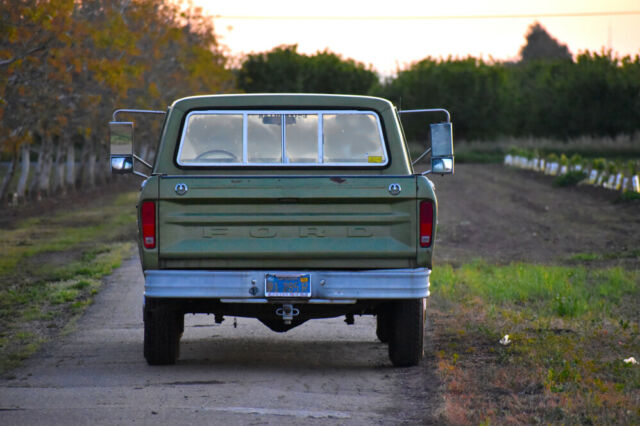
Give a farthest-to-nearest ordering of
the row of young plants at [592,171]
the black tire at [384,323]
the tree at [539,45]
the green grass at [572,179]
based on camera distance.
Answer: the tree at [539,45] → the green grass at [572,179] → the row of young plants at [592,171] → the black tire at [384,323]

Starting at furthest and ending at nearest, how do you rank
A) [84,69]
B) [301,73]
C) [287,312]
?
[301,73]
[84,69]
[287,312]

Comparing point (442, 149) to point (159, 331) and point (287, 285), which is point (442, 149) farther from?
point (159, 331)

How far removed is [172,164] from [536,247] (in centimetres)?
1413

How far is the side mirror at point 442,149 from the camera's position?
888 cm

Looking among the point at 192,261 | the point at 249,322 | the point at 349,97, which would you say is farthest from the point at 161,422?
the point at 249,322

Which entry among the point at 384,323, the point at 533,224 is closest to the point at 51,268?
Result: the point at 384,323

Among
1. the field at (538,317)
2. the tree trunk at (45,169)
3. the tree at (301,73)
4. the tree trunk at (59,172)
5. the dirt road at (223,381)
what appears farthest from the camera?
the tree at (301,73)

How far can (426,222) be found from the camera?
852 cm

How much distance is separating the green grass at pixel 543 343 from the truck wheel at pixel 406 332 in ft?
0.91

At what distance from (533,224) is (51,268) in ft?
44.7

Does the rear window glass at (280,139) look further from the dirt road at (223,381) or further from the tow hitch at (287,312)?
the dirt road at (223,381)

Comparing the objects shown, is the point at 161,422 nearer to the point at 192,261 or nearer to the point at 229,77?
the point at 192,261

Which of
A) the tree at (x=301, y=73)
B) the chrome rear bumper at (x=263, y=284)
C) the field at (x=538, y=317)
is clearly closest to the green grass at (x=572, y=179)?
the field at (x=538, y=317)

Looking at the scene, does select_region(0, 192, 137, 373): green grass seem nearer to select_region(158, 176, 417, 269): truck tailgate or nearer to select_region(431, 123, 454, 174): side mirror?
select_region(158, 176, 417, 269): truck tailgate
